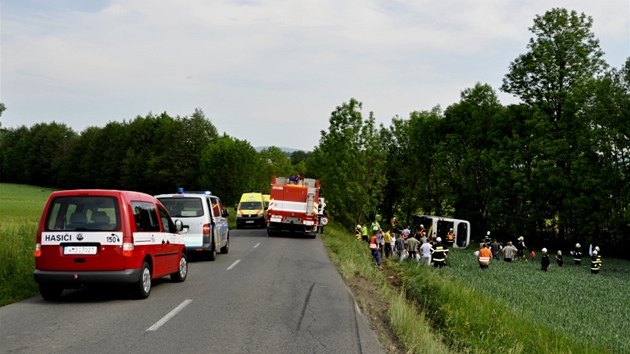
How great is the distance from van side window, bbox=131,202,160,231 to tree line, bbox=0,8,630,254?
3709 cm

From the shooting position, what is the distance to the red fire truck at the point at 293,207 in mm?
32875

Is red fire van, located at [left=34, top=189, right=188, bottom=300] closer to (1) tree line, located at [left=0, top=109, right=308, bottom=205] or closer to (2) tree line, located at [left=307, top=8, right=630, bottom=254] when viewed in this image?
(2) tree line, located at [left=307, top=8, right=630, bottom=254]

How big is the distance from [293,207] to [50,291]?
74.7 feet

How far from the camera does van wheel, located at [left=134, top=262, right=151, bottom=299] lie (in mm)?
10625

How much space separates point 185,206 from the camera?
17562mm

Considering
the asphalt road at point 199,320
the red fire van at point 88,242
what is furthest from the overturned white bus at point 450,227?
the red fire van at point 88,242

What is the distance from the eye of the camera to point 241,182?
2771 inches

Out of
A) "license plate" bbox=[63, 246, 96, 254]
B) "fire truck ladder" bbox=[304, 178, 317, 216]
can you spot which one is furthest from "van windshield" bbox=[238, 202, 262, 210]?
"license plate" bbox=[63, 246, 96, 254]

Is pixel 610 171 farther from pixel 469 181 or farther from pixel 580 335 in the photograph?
pixel 580 335

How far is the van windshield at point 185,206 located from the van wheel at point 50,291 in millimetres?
6858

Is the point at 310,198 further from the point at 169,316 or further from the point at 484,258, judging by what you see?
the point at 169,316

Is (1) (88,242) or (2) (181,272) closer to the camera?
(1) (88,242)

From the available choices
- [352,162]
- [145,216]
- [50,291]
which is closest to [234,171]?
[352,162]

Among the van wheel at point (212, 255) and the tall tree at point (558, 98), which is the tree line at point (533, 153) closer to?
the tall tree at point (558, 98)
